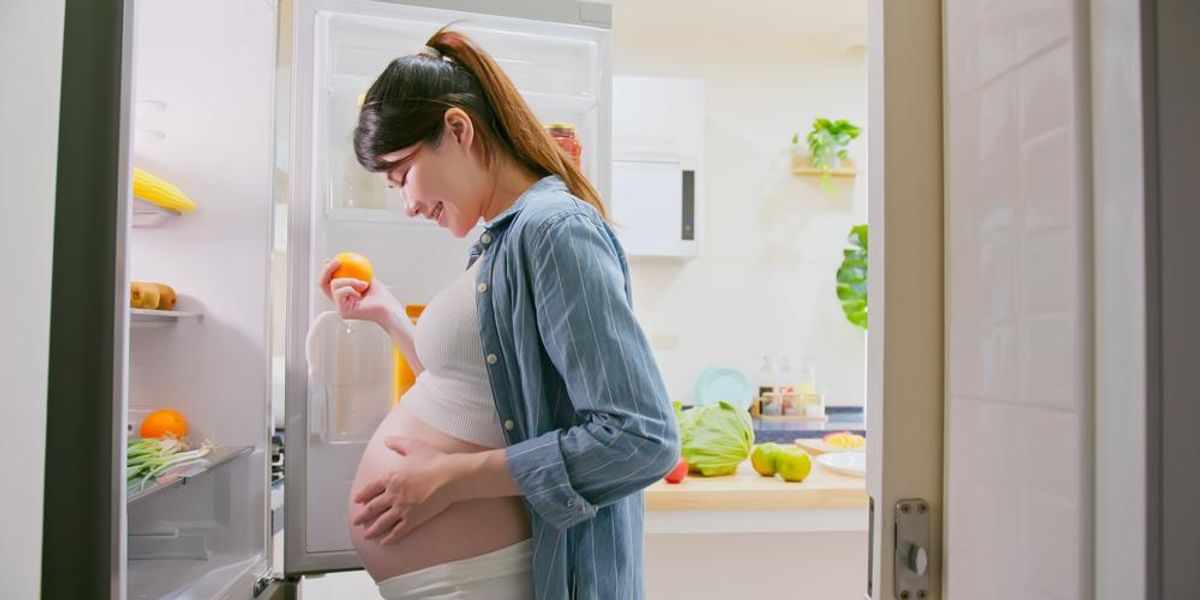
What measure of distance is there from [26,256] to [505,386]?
531mm

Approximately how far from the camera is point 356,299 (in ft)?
4.16

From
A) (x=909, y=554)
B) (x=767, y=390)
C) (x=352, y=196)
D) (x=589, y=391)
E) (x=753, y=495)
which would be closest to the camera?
(x=909, y=554)

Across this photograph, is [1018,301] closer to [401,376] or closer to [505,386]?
[505,386]

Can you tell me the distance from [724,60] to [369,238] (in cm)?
215

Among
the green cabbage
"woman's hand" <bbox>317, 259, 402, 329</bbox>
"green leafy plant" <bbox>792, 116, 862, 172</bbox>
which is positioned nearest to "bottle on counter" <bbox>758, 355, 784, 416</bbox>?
the green cabbage

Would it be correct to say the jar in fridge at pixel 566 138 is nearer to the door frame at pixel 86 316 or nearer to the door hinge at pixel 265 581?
the door frame at pixel 86 316

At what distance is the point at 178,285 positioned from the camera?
4.63 feet

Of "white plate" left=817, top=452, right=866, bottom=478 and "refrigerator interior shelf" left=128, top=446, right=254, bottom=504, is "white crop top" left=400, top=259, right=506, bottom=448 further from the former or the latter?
"white plate" left=817, top=452, right=866, bottom=478

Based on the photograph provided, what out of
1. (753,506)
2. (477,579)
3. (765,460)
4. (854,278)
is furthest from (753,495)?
(854,278)

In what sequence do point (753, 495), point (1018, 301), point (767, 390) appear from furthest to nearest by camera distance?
point (767, 390), point (753, 495), point (1018, 301)

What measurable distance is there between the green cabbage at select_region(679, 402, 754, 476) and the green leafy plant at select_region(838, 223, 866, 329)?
41.0 inches

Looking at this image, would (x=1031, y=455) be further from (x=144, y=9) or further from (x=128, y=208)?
(x=144, y=9)

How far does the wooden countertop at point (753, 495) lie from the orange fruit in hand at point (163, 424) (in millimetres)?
1131

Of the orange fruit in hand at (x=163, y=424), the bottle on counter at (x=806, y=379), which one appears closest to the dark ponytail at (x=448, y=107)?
the orange fruit in hand at (x=163, y=424)
